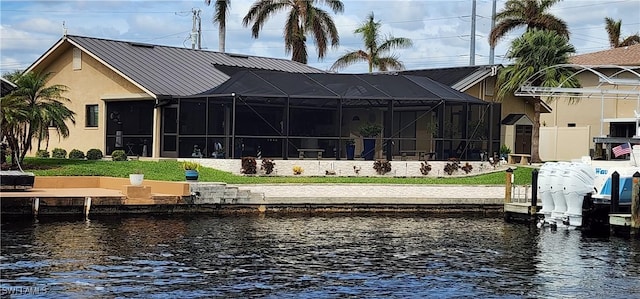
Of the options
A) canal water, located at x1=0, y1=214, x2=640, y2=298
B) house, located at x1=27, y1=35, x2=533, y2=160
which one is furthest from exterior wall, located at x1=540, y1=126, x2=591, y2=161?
canal water, located at x1=0, y1=214, x2=640, y2=298

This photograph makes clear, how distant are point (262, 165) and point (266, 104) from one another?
5.21 m

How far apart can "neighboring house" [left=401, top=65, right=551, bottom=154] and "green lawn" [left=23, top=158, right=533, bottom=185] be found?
7424 mm

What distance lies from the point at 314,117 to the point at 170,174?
34.5 feet

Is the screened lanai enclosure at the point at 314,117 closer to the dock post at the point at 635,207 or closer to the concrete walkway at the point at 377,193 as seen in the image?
the concrete walkway at the point at 377,193

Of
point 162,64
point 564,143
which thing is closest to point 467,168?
point 564,143

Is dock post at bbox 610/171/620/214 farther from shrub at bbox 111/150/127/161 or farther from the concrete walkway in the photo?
shrub at bbox 111/150/127/161

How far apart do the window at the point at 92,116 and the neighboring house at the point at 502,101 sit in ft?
55.5

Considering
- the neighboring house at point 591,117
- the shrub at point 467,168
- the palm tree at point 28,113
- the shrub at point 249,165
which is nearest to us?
the palm tree at point 28,113

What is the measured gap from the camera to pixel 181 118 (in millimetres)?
38000

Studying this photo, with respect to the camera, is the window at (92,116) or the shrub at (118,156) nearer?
the shrub at (118,156)

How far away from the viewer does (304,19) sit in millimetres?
49781

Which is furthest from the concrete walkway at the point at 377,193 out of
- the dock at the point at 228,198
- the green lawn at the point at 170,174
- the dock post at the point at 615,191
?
the dock post at the point at 615,191

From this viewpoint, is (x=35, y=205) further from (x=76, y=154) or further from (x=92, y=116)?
(x=92, y=116)

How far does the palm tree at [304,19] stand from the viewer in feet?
163
